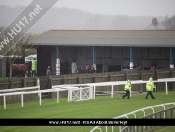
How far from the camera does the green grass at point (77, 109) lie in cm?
1192

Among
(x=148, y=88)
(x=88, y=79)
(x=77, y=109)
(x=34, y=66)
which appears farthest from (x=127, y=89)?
(x=34, y=66)

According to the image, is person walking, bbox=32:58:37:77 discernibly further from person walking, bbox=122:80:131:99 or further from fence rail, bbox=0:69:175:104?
person walking, bbox=122:80:131:99

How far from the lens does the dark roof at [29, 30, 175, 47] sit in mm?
12031

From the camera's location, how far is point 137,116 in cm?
1206

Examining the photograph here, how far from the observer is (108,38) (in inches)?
478

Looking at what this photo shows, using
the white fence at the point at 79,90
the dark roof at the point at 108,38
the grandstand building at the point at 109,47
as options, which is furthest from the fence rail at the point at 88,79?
the dark roof at the point at 108,38

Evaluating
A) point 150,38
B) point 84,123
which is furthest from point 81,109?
point 150,38

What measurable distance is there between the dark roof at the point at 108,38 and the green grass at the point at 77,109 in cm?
86

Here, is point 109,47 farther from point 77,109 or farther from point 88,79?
point 77,109

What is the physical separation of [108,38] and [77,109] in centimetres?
114

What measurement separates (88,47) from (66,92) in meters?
0.90

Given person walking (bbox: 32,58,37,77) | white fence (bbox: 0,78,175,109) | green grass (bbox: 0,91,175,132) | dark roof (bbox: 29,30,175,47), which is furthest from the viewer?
white fence (bbox: 0,78,175,109)

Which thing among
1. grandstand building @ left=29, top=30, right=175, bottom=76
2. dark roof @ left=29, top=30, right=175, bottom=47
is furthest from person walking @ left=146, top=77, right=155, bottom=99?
dark roof @ left=29, top=30, right=175, bottom=47

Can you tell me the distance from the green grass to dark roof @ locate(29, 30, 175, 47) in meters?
0.86
